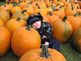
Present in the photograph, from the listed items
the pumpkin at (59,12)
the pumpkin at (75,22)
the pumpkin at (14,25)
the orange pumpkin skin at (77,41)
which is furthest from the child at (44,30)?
the pumpkin at (59,12)

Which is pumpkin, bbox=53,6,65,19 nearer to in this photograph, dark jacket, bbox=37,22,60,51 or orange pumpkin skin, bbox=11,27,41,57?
dark jacket, bbox=37,22,60,51

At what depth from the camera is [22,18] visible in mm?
3359

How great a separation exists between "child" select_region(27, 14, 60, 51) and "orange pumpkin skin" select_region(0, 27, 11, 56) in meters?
0.38

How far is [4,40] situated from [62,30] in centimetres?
93

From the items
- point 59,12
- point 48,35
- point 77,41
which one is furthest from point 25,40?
point 59,12

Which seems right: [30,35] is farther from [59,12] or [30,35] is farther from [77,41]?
[59,12]

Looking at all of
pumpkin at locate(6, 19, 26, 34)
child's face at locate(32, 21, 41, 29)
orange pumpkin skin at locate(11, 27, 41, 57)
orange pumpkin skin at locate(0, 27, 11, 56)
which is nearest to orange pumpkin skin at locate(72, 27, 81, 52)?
child's face at locate(32, 21, 41, 29)

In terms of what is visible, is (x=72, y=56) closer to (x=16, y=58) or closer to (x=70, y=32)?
(x=70, y=32)

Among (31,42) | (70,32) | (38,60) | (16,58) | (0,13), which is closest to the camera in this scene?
Answer: (38,60)

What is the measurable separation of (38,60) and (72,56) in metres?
1.03

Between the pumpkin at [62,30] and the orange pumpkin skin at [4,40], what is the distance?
31.2 inches

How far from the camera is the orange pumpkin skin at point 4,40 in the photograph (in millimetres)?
2715

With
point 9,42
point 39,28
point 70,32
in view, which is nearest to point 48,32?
point 39,28

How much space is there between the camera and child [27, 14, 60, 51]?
2.98m
